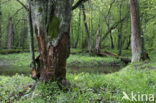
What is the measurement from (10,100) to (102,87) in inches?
97.9

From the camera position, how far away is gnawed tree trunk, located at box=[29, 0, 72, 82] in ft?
12.4

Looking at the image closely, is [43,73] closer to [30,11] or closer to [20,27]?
[30,11]

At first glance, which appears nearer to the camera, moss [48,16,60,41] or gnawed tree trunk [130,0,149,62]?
moss [48,16,60,41]

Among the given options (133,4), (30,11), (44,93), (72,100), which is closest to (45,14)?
(30,11)

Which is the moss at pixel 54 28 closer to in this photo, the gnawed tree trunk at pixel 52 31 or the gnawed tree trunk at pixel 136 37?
the gnawed tree trunk at pixel 52 31

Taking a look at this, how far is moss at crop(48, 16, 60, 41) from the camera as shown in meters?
3.77

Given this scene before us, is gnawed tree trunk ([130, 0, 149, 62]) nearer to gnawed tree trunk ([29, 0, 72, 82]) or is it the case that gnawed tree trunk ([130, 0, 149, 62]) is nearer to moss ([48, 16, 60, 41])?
gnawed tree trunk ([29, 0, 72, 82])

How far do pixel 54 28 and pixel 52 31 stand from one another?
0.10 metres

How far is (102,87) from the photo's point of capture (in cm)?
422

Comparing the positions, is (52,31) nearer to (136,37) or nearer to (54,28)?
(54,28)

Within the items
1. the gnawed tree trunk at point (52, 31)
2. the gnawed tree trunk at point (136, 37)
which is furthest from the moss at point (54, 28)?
the gnawed tree trunk at point (136, 37)

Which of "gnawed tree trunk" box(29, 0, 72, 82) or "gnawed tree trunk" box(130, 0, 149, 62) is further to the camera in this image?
"gnawed tree trunk" box(130, 0, 149, 62)

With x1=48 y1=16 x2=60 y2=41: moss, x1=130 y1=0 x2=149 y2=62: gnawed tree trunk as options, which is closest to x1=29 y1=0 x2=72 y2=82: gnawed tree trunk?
x1=48 y1=16 x2=60 y2=41: moss

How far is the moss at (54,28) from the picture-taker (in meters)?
3.77
